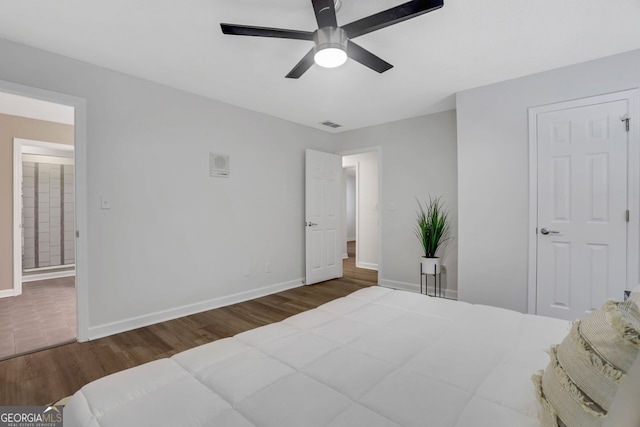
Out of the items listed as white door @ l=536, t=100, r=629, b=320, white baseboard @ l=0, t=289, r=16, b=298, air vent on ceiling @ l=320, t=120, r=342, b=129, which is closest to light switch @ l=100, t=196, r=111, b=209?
white baseboard @ l=0, t=289, r=16, b=298

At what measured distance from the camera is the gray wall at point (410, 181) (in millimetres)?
3814

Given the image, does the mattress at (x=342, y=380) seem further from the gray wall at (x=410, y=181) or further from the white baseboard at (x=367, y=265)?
the white baseboard at (x=367, y=265)

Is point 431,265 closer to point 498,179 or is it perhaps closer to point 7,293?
point 498,179

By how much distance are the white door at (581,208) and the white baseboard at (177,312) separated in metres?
3.09

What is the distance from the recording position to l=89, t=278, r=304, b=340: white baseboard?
268cm

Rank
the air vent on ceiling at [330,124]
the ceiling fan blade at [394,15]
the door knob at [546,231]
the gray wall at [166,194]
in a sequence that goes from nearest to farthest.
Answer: the ceiling fan blade at [394,15]
the gray wall at [166,194]
the door knob at [546,231]
the air vent on ceiling at [330,124]

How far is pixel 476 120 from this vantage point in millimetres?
3135

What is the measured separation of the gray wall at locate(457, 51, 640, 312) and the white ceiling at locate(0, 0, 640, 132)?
17 cm

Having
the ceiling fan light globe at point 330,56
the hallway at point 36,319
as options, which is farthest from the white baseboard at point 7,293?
the ceiling fan light globe at point 330,56

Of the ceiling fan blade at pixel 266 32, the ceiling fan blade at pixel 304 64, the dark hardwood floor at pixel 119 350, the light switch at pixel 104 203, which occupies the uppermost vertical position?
the ceiling fan blade at pixel 266 32

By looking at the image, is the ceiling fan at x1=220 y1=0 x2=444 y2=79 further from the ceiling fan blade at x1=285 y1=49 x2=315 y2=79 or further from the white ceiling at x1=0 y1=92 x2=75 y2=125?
the white ceiling at x1=0 y1=92 x2=75 y2=125

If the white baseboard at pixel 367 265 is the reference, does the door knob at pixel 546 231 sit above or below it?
above

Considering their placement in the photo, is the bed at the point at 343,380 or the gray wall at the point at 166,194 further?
the gray wall at the point at 166,194

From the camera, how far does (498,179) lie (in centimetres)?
303
